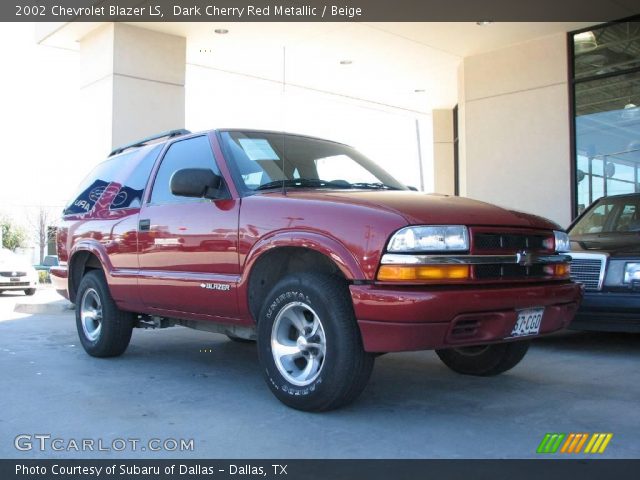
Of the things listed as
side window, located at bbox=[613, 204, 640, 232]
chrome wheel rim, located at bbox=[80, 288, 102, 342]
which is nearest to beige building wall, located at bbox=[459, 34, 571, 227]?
side window, located at bbox=[613, 204, 640, 232]

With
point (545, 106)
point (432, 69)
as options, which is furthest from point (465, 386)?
point (432, 69)

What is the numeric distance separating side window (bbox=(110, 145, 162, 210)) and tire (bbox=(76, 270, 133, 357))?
726 mm

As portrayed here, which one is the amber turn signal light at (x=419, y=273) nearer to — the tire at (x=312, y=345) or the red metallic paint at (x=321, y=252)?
the red metallic paint at (x=321, y=252)

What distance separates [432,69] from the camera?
12.9m

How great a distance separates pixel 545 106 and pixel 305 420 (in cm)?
879

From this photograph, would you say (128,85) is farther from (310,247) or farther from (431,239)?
(431,239)

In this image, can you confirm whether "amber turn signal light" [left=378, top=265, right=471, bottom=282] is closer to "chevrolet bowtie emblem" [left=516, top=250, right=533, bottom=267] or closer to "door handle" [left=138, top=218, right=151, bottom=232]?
"chevrolet bowtie emblem" [left=516, top=250, right=533, bottom=267]

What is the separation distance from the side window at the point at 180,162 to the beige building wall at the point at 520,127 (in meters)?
7.08

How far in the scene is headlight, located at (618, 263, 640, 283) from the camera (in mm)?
5557

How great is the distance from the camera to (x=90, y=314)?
5.88 m

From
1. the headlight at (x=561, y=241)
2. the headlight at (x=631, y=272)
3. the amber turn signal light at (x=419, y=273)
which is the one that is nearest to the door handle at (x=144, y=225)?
the amber turn signal light at (x=419, y=273)

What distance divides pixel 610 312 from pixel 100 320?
14.9 feet
